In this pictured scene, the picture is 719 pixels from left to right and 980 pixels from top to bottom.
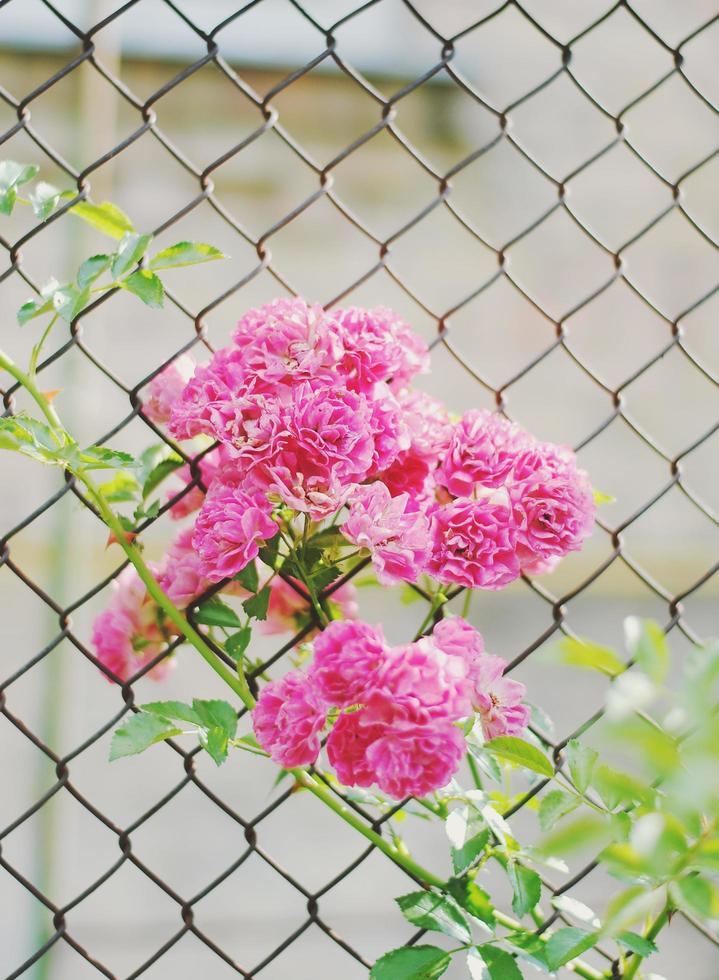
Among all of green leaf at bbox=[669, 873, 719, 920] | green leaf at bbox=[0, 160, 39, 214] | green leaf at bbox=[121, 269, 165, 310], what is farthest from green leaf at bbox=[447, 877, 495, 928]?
green leaf at bbox=[0, 160, 39, 214]

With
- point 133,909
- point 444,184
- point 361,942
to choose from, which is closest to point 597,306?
point 361,942

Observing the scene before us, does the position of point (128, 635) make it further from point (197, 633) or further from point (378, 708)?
point (378, 708)

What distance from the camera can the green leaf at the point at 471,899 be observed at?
67 centimetres

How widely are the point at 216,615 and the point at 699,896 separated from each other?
1.30 feet

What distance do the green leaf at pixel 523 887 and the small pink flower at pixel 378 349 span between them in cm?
33

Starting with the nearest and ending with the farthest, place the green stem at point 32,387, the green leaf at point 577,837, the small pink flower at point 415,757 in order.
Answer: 1. the green leaf at point 577,837
2. the small pink flower at point 415,757
3. the green stem at point 32,387

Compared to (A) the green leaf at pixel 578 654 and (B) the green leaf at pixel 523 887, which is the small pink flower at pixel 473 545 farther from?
(A) the green leaf at pixel 578 654

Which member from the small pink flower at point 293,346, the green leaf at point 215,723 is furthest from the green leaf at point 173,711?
the small pink flower at point 293,346

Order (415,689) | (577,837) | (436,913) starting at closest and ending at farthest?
(577,837)
(415,689)
(436,913)

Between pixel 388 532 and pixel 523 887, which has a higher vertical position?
pixel 388 532

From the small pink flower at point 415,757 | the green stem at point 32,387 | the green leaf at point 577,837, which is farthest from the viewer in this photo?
the green stem at point 32,387

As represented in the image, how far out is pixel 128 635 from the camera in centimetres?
73

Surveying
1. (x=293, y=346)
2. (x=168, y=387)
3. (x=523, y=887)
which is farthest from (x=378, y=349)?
(x=523, y=887)

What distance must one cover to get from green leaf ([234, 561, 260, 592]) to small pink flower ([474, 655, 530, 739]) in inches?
6.2
